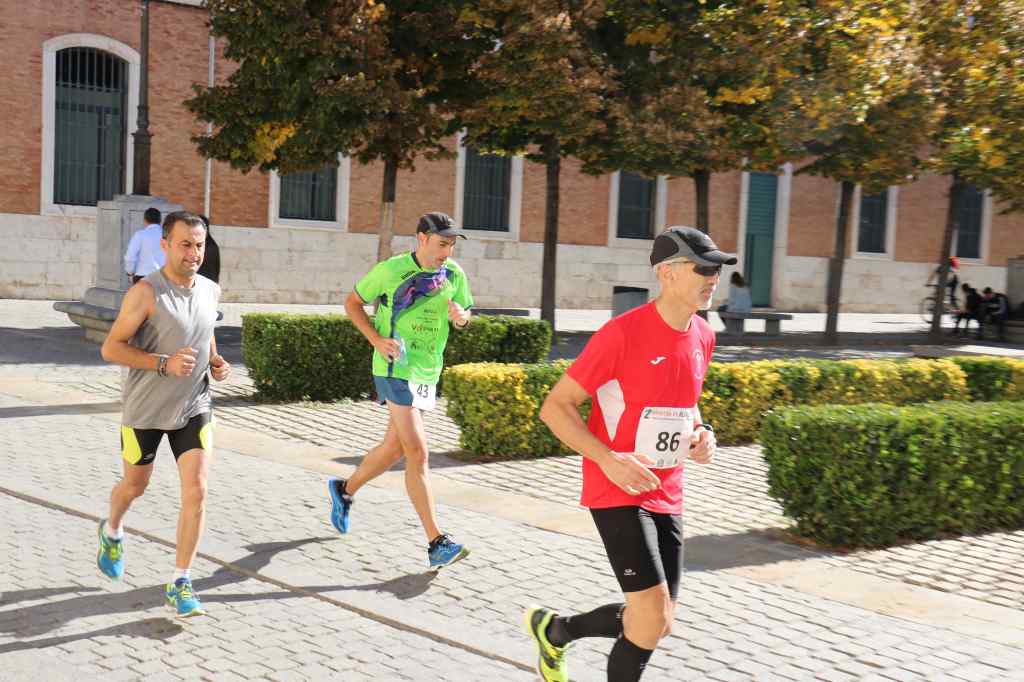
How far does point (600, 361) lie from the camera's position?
395 cm

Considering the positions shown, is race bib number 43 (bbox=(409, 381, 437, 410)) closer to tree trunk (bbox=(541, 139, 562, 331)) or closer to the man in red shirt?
the man in red shirt

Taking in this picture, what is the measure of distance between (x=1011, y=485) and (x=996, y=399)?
3.90 meters

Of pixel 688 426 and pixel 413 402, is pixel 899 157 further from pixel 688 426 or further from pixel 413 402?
pixel 688 426

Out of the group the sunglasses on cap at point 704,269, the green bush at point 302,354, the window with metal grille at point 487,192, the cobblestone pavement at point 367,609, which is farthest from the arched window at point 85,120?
the sunglasses on cap at point 704,269

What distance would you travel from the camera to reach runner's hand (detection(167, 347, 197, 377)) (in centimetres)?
523

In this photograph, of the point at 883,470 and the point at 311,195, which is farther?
the point at 311,195

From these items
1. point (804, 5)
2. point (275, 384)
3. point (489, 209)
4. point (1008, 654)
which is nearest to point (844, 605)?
point (1008, 654)

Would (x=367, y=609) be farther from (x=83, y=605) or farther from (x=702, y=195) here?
(x=702, y=195)

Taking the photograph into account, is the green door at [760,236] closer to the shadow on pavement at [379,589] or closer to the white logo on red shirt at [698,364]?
the shadow on pavement at [379,589]

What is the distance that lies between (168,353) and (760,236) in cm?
3079

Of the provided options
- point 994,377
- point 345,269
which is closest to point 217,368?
point 994,377

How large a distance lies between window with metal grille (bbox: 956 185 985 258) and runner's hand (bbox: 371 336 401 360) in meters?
35.8

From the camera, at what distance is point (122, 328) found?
5.32 metres

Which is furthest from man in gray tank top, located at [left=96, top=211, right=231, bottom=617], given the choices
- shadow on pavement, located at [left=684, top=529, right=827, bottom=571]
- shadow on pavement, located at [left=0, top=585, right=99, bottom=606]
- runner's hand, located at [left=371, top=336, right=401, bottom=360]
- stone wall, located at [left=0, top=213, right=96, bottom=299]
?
stone wall, located at [left=0, top=213, right=96, bottom=299]
